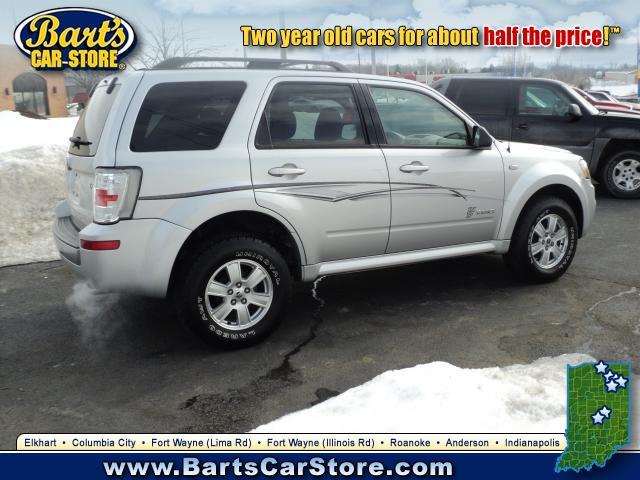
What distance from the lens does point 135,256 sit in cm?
398

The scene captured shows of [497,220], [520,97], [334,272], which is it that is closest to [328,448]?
[334,272]

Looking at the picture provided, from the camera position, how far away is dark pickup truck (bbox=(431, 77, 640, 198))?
9828 mm

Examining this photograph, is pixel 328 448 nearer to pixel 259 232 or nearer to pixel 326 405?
pixel 326 405

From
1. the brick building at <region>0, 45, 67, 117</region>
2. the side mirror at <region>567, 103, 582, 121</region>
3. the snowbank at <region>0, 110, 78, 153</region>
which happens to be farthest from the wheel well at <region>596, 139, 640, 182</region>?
the brick building at <region>0, 45, 67, 117</region>

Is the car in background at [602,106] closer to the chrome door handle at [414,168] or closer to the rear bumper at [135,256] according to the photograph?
the chrome door handle at [414,168]

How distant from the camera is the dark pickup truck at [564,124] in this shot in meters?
9.83

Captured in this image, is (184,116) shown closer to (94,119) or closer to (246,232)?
(94,119)

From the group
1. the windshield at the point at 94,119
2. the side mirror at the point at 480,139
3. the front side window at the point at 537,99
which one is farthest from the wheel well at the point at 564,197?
the front side window at the point at 537,99

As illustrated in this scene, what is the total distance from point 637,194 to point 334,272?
722cm

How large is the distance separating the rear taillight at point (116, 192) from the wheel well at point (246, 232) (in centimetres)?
45

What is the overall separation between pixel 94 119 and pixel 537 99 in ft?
25.0

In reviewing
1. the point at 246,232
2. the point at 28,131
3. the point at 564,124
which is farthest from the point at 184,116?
the point at 28,131

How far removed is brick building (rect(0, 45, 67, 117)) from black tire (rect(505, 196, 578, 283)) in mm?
40333

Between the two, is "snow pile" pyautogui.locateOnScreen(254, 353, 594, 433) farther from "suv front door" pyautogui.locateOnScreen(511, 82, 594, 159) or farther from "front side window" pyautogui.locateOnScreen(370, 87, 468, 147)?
"suv front door" pyautogui.locateOnScreen(511, 82, 594, 159)
